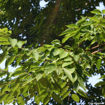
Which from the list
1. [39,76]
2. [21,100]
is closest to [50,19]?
[21,100]

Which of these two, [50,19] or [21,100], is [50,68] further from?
[50,19]

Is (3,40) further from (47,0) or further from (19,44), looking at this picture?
(47,0)

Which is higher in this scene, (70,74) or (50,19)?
(50,19)

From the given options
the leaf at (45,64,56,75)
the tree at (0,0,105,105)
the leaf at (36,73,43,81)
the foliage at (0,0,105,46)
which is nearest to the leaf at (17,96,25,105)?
the tree at (0,0,105,105)

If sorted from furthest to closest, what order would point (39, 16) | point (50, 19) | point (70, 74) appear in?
point (39, 16), point (50, 19), point (70, 74)

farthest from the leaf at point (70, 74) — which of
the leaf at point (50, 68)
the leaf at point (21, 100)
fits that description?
the leaf at point (21, 100)

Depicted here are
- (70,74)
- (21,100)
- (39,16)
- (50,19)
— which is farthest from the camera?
(39,16)

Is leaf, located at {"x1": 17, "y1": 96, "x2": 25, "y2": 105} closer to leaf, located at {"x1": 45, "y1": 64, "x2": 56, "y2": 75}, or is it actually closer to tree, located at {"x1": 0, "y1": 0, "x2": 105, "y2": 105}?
tree, located at {"x1": 0, "y1": 0, "x2": 105, "y2": 105}

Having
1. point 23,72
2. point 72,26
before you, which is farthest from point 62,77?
point 72,26

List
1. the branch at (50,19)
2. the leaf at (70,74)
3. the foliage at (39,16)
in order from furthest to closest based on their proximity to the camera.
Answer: the foliage at (39,16)
the branch at (50,19)
the leaf at (70,74)

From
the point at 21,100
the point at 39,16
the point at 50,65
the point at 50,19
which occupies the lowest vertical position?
the point at 21,100

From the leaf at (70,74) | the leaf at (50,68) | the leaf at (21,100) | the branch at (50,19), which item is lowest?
the leaf at (21,100)

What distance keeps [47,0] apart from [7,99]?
496cm

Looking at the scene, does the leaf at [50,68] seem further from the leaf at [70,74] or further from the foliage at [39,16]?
the foliage at [39,16]
